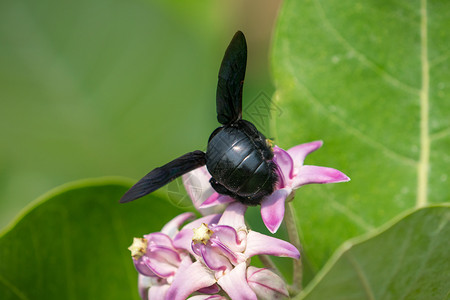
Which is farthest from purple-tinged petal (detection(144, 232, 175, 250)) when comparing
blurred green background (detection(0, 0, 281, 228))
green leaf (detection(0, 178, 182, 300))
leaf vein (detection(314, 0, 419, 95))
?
blurred green background (detection(0, 0, 281, 228))

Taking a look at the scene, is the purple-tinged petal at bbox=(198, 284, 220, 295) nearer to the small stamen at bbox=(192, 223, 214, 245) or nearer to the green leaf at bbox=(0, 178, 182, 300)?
the small stamen at bbox=(192, 223, 214, 245)

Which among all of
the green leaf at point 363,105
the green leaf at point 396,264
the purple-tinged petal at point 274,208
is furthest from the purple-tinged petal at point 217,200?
the green leaf at point 363,105

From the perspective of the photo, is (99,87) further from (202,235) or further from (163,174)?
(202,235)

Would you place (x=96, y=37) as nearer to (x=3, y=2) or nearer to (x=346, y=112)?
(x=3, y=2)

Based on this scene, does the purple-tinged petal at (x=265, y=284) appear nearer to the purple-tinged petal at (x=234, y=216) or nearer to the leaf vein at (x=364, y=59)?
the purple-tinged petal at (x=234, y=216)

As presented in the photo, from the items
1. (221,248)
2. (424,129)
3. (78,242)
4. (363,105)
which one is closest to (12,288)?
(78,242)

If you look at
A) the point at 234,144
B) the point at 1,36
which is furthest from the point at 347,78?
the point at 1,36

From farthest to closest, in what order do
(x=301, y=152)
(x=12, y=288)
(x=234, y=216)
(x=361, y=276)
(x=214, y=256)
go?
1. (x=12, y=288)
2. (x=301, y=152)
3. (x=234, y=216)
4. (x=214, y=256)
5. (x=361, y=276)
